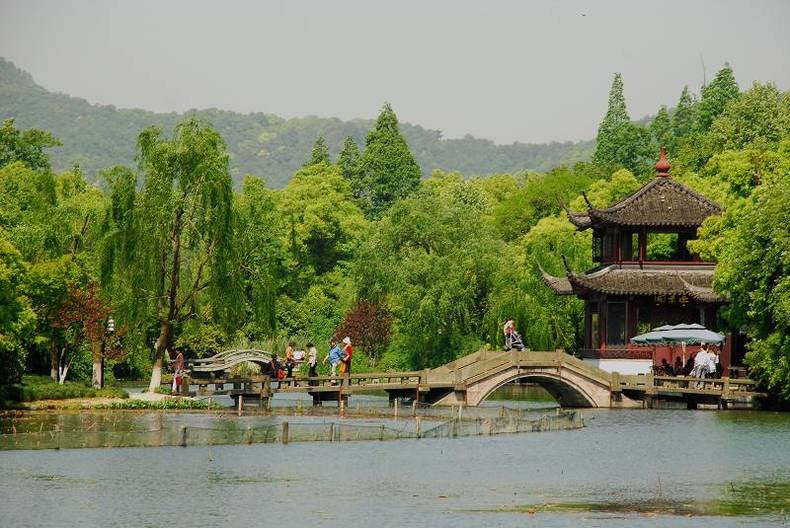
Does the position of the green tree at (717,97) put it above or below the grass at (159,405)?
above

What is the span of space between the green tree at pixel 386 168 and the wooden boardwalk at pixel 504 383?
66.8 metres

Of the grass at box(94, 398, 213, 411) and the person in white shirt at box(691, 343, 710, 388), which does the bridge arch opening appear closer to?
the person in white shirt at box(691, 343, 710, 388)

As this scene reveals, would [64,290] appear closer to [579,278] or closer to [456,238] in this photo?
[579,278]

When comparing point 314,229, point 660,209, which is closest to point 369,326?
point 314,229

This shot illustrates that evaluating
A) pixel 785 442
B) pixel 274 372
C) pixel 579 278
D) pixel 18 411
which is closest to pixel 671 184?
pixel 579 278

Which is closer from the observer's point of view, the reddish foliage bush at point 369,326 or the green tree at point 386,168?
the reddish foliage bush at point 369,326

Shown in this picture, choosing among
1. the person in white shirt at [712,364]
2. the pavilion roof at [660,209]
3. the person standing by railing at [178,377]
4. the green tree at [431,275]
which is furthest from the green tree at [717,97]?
the person standing by railing at [178,377]

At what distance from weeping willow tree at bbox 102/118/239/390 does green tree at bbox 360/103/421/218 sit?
6939 cm

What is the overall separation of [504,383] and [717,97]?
66.7 m

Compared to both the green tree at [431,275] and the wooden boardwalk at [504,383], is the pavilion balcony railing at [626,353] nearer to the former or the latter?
the wooden boardwalk at [504,383]

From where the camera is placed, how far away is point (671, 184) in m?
75.6

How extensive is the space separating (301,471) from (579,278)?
33.1 meters

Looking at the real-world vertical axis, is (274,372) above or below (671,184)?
below

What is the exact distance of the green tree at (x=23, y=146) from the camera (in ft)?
339
